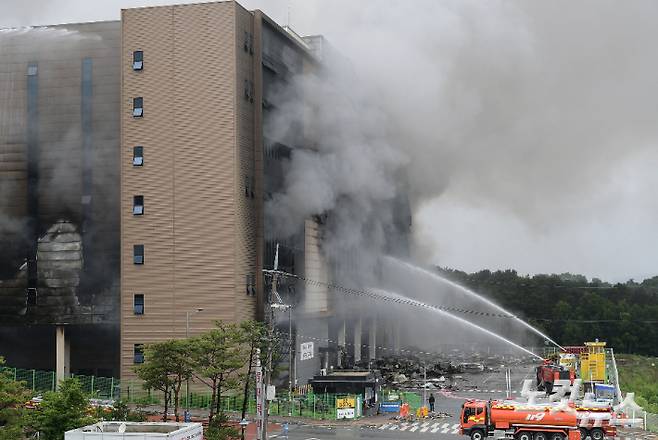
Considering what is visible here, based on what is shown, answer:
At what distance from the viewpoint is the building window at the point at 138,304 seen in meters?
61.2

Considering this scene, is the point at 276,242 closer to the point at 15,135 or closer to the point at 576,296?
the point at 15,135

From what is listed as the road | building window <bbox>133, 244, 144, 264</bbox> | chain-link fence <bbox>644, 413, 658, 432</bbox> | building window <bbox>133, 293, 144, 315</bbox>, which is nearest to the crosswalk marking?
the road

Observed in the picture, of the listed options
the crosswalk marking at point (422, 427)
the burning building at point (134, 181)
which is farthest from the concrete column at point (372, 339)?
the crosswalk marking at point (422, 427)

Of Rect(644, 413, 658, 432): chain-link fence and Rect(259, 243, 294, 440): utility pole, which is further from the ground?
Rect(259, 243, 294, 440): utility pole

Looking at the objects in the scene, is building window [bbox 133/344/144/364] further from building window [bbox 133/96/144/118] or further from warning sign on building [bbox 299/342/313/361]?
building window [bbox 133/96/144/118]

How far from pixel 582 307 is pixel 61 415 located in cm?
11958

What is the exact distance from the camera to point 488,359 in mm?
120938

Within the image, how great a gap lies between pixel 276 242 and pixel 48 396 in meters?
33.1

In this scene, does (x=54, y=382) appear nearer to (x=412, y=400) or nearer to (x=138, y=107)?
(x=138, y=107)

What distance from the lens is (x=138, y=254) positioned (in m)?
61.7

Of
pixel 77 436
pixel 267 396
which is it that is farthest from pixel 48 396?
pixel 267 396

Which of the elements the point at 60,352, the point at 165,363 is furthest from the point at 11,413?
the point at 60,352

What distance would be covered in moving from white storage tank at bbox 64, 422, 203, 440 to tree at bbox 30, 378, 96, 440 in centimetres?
191

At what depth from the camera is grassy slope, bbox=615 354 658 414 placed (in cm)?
6944
